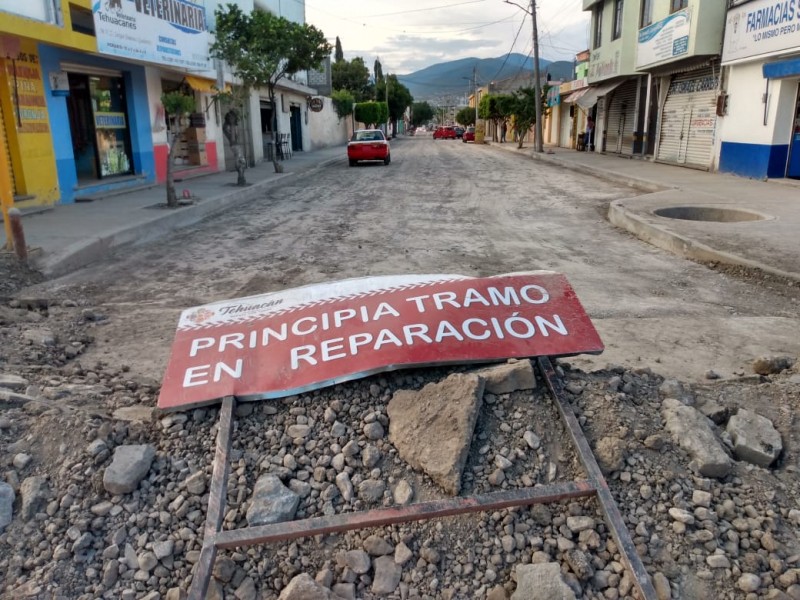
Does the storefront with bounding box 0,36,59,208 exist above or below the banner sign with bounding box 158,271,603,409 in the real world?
above

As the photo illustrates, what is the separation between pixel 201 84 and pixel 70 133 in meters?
6.73

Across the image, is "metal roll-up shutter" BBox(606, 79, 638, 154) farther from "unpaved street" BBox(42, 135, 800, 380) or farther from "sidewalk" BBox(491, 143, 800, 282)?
"unpaved street" BBox(42, 135, 800, 380)

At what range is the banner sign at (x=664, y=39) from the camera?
1933cm

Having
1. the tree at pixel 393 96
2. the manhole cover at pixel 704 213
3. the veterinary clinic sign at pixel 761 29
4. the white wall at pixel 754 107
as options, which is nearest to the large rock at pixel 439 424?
the manhole cover at pixel 704 213

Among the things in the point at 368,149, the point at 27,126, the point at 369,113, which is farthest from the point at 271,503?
the point at 369,113

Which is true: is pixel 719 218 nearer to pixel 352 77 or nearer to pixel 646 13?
pixel 646 13

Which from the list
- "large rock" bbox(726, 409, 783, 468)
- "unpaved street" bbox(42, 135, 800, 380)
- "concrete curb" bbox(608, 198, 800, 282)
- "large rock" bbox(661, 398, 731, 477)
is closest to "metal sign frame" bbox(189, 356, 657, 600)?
"large rock" bbox(661, 398, 731, 477)

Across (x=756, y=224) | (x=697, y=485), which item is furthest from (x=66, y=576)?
(x=756, y=224)

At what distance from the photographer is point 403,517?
2.75 meters

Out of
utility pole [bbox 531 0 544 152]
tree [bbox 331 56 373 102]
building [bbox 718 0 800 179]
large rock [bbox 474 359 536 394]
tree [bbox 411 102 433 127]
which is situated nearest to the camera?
large rock [bbox 474 359 536 394]

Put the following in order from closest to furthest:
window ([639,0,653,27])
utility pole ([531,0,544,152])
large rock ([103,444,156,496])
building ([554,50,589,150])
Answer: large rock ([103,444,156,496]), window ([639,0,653,27]), utility pole ([531,0,544,152]), building ([554,50,589,150])

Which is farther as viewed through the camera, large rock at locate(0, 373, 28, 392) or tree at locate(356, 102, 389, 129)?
tree at locate(356, 102, 389, 129)

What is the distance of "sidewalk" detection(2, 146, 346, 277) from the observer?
807 cm

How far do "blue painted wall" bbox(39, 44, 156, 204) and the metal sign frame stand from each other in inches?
466
